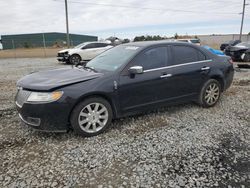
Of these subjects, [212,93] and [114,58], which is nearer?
[114,58]

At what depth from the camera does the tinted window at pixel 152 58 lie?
382 cm

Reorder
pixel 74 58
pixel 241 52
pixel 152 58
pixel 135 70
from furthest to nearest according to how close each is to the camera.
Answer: pixel 74 58, pixel 241 52, pixel 152 58, pixel 135 70

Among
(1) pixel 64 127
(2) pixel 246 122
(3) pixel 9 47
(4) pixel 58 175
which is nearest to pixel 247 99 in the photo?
(2) pixel 246 122

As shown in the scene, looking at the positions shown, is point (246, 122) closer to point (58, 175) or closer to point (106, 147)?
point (106, 147)

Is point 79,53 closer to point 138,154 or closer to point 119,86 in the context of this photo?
point 119,86

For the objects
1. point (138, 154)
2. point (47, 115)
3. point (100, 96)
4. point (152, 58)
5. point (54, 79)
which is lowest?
point (138, 154)

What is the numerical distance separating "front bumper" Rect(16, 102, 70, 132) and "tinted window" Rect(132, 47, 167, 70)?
1483 millimetres

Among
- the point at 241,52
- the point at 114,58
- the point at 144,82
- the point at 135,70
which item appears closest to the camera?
the point at 135,70

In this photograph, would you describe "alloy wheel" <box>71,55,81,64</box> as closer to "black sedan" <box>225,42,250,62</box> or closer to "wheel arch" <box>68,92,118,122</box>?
"black sedan" <box>225,42,250,62</box>

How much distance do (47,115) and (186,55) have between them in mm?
2978

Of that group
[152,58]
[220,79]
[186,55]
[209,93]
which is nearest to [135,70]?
[152,58]

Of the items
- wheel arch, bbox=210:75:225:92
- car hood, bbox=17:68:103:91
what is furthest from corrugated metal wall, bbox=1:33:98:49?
wheel arch, bbox=210:75:225:92

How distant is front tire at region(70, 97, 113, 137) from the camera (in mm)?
3305

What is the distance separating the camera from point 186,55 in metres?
4.38
